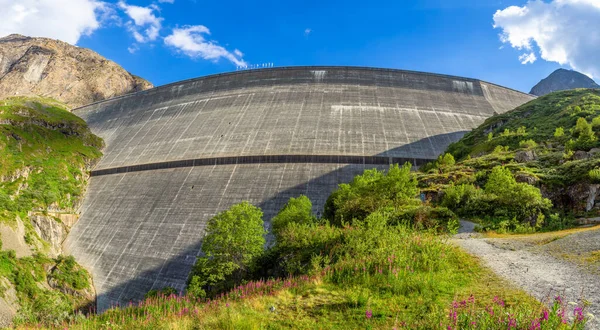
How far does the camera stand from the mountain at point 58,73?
77938 millimetres

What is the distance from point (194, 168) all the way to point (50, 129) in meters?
22.4

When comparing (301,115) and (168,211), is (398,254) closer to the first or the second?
(168,211)

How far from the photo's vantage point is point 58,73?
263 ft

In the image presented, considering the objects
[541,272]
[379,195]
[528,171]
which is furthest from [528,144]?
[541,272]

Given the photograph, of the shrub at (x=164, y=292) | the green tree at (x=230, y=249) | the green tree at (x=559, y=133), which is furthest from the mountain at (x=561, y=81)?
the shrub at (x=164, y=292)

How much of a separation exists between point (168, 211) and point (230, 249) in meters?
15.0

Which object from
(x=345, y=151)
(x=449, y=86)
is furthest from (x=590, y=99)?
(x=345, y=151)

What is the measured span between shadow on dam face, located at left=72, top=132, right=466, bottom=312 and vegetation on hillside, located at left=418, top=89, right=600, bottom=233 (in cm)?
624

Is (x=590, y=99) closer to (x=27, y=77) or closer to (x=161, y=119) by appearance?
(x=161, y=119)

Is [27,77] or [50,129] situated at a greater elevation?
[27,77]

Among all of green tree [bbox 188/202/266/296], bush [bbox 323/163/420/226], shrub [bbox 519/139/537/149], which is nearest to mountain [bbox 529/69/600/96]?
shrub [bbox 519/139/537/149]

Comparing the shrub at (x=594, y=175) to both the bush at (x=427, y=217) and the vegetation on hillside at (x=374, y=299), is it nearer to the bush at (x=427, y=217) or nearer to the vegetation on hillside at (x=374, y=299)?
the bush at (x=427, y=217)

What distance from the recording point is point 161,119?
4284 centimetres

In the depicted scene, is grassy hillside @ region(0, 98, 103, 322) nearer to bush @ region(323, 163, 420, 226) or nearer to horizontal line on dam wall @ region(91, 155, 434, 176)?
horizontal line on dam wall @ region(91, 155, 434, 176)
